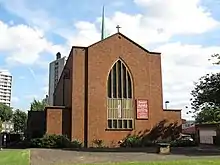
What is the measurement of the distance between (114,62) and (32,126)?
12261 mm

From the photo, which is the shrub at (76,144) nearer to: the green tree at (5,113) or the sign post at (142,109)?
the sign post at (142,109)

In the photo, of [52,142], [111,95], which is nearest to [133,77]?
[111,95]

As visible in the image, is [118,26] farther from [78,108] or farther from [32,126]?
[32,126]

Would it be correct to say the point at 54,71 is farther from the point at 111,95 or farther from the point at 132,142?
the point at 132,142

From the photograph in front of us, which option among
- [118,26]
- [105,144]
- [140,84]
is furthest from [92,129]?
[118,26]

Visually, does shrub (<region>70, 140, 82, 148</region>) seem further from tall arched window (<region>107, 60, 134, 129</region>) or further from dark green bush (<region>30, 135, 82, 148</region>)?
tall arched window (<region>107, 60, 134, 129</region>)

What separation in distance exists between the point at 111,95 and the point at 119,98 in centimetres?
96

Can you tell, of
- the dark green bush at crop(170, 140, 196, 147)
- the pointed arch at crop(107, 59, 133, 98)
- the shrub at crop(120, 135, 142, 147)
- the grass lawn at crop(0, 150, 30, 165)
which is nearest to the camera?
the grass lawn at crop(0, 150, 30, 165)

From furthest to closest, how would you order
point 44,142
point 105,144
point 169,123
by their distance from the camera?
1. point 169,123
2. point 105,144
3. point 44,142

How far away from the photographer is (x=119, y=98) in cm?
3984

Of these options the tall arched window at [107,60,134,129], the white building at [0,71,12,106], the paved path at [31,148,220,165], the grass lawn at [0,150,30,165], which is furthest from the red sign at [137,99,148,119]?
the white building at [0,71,12,106]

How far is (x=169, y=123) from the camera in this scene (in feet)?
135

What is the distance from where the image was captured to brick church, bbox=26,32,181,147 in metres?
38.3

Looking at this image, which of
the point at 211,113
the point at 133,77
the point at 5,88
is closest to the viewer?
the point at 133,77
